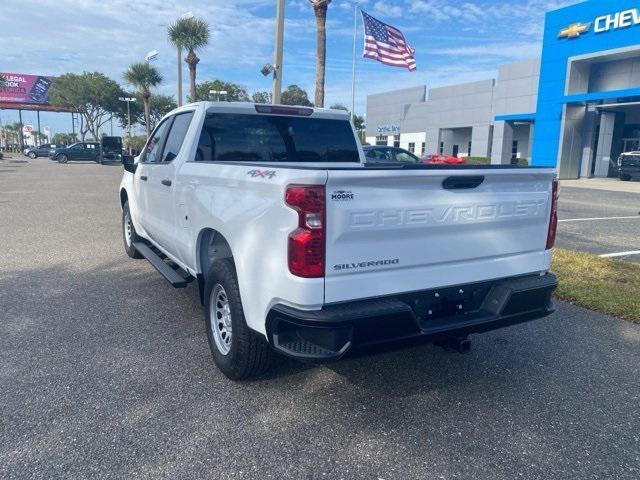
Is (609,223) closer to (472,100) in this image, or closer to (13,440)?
(13,440)

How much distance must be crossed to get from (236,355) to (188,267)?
1362 mm

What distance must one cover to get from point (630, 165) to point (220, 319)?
3186 centimetres

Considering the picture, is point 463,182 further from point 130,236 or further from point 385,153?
point 385,153

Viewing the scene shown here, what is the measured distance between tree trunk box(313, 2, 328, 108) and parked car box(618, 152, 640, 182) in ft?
70.7

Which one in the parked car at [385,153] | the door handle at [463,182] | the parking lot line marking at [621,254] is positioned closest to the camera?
the door handle at [463,182]

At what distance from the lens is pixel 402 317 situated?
9.24 ft

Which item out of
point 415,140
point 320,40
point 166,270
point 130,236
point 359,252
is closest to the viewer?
point 359,252

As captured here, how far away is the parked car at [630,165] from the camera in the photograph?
28547 mm

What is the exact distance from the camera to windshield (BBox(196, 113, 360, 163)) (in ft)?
14.9

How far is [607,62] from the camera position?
30.5 m

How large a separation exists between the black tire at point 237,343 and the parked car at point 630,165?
3161cm

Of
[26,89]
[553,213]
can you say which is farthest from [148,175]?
[26,89]

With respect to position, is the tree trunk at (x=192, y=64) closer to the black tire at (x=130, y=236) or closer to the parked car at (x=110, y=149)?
the parked car at (x=110, y=149)

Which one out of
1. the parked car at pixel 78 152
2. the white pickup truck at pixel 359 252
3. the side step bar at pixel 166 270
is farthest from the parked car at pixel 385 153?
the parked car at pixel 78 152
